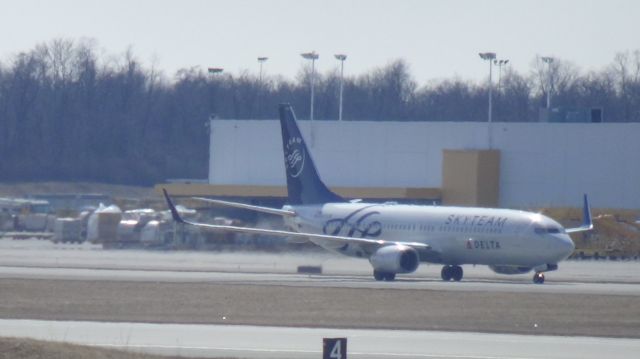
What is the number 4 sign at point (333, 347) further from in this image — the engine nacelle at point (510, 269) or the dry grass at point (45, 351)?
the engine nacelle at point (510, 269)

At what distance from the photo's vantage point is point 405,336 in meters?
25.7

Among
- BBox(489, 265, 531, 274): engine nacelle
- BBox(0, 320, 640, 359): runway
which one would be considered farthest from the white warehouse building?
BBox(0, 320, 640, 359): runway

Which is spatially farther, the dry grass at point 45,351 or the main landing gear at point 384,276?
the main landing gear at point 384,276

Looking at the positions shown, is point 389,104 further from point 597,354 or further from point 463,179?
point 597,354

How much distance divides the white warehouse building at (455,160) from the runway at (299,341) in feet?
161

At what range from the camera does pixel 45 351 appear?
1797 centimetres

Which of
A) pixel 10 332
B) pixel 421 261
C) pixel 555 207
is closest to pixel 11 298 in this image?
pixel 10 332

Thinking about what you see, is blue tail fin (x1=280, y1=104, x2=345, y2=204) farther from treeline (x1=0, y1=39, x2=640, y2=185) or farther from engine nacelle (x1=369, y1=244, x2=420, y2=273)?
treeline (x1=0, y1=39, x2=640, y2=185)

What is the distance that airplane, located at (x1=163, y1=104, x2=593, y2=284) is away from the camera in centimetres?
4634

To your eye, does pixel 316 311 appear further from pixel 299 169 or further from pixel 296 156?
pixel 296 156

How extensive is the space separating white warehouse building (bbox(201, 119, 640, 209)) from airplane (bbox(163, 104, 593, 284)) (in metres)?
23.3

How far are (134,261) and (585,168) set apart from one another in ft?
99.1

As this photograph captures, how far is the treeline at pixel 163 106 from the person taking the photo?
129 m

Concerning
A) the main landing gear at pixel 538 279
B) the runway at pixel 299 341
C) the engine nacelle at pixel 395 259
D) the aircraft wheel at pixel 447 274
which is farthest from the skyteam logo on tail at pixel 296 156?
the runway at pixel 299 341
